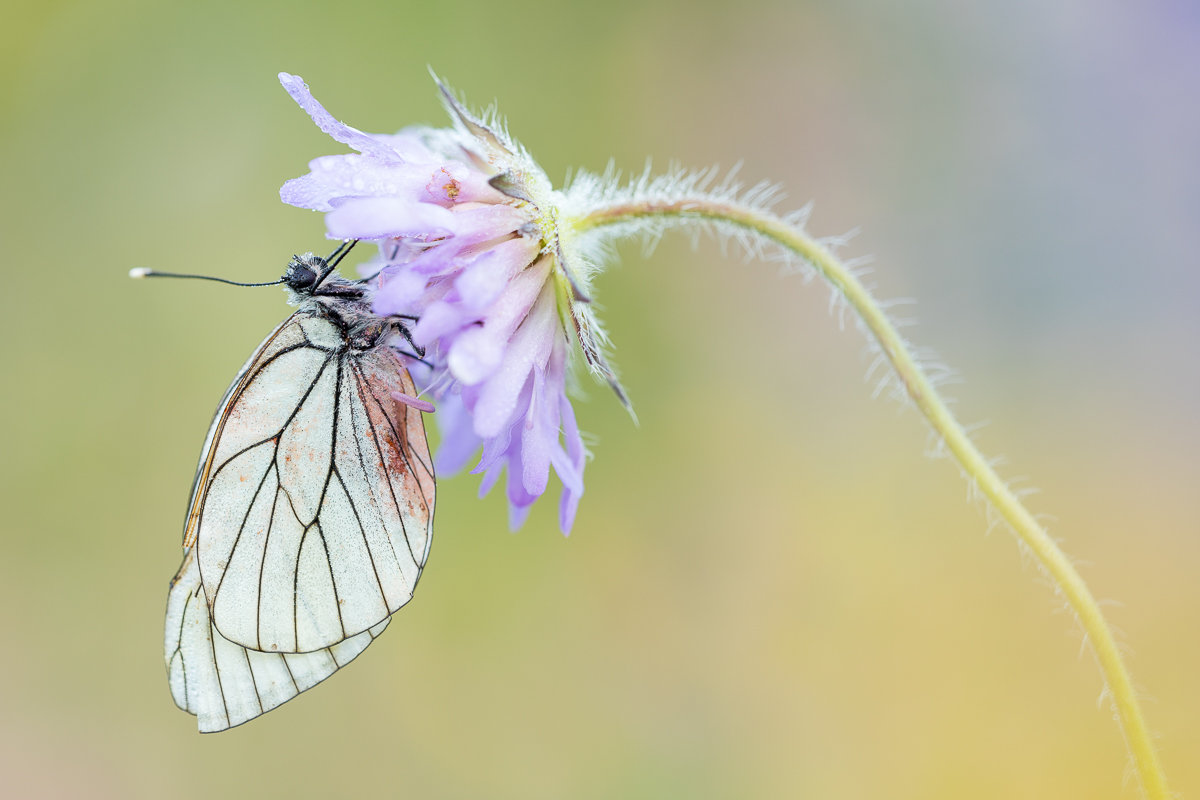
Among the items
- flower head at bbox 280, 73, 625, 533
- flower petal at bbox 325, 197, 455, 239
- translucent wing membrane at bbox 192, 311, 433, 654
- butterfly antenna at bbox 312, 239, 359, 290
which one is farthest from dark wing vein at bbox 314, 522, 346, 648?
flower petal at bbox 325, 197, 455, 239

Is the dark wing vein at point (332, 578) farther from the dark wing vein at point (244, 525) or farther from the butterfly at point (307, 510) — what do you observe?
the dark wing vein at point (244, 525)

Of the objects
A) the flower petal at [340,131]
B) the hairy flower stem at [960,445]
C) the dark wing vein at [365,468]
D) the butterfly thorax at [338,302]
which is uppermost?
the flower petal at [340,131]

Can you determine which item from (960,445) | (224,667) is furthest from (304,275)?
(960,445)

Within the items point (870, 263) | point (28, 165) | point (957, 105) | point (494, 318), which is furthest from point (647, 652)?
point (28, 165)

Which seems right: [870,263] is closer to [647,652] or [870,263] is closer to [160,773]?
[647,652]

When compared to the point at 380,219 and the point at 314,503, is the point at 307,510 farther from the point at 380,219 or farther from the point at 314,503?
the point at 380,219

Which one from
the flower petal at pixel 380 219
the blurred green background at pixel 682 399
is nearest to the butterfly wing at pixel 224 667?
the flower petal at pixel 380 219
